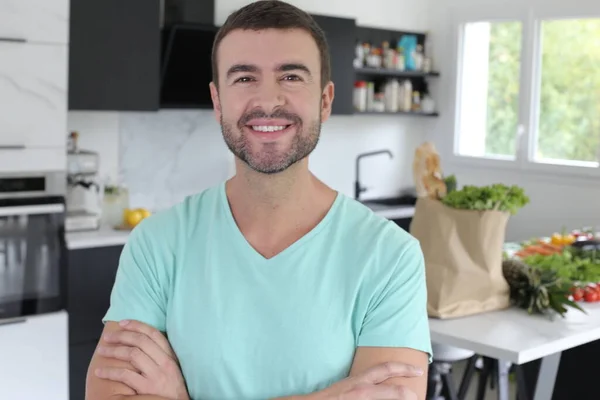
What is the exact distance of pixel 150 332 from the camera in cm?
145

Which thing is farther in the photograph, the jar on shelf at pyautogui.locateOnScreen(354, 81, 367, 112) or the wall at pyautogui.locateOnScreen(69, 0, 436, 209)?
the jar on shelf at pyautogui.locateOnScreen(354, 81, 367, 112)

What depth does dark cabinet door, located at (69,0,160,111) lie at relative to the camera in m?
3.88

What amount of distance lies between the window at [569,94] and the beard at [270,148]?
3.92 m

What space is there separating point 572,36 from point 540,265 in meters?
2.52

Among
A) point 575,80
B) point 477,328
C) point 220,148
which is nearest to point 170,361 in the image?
point 477,328

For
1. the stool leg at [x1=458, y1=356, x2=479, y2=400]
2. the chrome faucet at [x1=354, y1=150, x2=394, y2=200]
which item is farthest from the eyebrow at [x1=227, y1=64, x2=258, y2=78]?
the chrome faucet at [x1=354, y1=150, x2=394, y2=200]

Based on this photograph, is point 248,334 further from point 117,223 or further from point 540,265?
point 117,223

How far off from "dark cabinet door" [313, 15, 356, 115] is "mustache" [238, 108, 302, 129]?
356 centimetres

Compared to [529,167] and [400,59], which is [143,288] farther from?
[400,59]

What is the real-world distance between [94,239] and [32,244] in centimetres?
30

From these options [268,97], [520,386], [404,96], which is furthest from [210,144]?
[268,97]

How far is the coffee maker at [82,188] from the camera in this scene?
3996mm

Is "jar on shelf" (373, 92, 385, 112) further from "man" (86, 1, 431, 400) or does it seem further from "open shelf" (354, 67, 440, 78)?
"man" (86, 1, 431, 400)

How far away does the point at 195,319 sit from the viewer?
1420 mm
